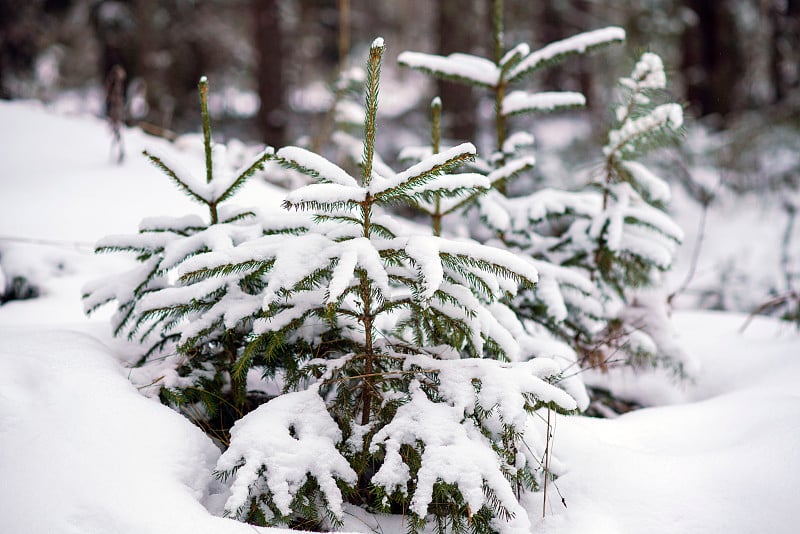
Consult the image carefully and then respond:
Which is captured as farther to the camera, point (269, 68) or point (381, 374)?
point (269, 68)

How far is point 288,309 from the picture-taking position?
1.54m

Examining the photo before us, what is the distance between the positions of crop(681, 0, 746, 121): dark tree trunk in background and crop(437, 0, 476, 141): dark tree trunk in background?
4.60 meters

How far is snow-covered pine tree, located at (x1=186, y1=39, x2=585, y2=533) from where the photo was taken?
4.27 ft

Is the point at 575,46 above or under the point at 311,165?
above

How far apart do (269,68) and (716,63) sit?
748cm

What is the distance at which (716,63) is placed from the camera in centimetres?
934

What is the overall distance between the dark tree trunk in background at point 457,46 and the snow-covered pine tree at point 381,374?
6149 mm

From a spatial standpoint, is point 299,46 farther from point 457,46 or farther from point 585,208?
point 585,208

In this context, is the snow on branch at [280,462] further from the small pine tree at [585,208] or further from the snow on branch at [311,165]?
the small pine tree at [585,208]

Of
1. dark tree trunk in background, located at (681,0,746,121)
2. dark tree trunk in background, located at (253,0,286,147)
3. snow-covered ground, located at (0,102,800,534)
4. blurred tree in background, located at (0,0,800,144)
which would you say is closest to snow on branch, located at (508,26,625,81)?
snow-covered ground, located at (0,102,800,534)

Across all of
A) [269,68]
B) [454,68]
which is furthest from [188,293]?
[269,68]

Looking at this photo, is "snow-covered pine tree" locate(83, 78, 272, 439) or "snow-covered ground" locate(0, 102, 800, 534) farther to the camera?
"snow-covered pine tree" locate(83, 78, 272, 439)

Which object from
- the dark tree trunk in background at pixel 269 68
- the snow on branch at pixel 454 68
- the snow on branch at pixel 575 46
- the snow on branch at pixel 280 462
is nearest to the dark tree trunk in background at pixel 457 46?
the dark tree trunk in background at pixel 269 68

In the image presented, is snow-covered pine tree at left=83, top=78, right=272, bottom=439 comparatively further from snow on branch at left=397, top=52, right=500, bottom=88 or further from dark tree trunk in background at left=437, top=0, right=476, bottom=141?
dark tree trunk in background at left=437, top=0, right=476, bottom=141
